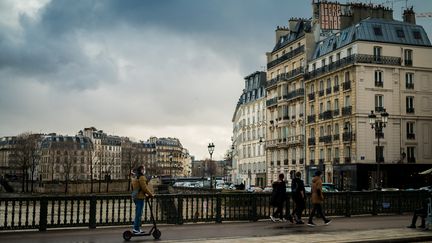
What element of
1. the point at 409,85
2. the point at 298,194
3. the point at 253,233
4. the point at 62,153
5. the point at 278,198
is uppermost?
the point at 409,85

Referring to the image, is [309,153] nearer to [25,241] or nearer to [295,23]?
[295,23]

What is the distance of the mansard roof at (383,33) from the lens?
6197cm

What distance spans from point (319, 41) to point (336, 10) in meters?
5.11

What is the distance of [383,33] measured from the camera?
6288 centimetres

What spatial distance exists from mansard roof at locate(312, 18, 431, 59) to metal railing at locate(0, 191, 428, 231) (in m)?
39.1

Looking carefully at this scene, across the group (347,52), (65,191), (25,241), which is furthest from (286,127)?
→ (25,241)

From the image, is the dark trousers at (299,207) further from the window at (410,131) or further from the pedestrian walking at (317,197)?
the window at (410,131)

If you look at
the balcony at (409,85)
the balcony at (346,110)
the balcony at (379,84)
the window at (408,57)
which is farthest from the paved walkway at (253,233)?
the window at (408,57)

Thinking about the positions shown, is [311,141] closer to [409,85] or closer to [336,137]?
[336,137]

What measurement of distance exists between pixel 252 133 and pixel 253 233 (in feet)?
258

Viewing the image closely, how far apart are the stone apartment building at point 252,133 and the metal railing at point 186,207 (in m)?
61.7

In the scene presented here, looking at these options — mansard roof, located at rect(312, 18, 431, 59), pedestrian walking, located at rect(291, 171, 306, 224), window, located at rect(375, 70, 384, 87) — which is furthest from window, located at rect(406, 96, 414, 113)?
pedestrian walking, located at rect(291, 171, 306, 224)

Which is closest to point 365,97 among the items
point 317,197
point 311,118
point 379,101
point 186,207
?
point 379,101

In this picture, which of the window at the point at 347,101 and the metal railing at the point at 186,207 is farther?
the window at the point at 347,101
